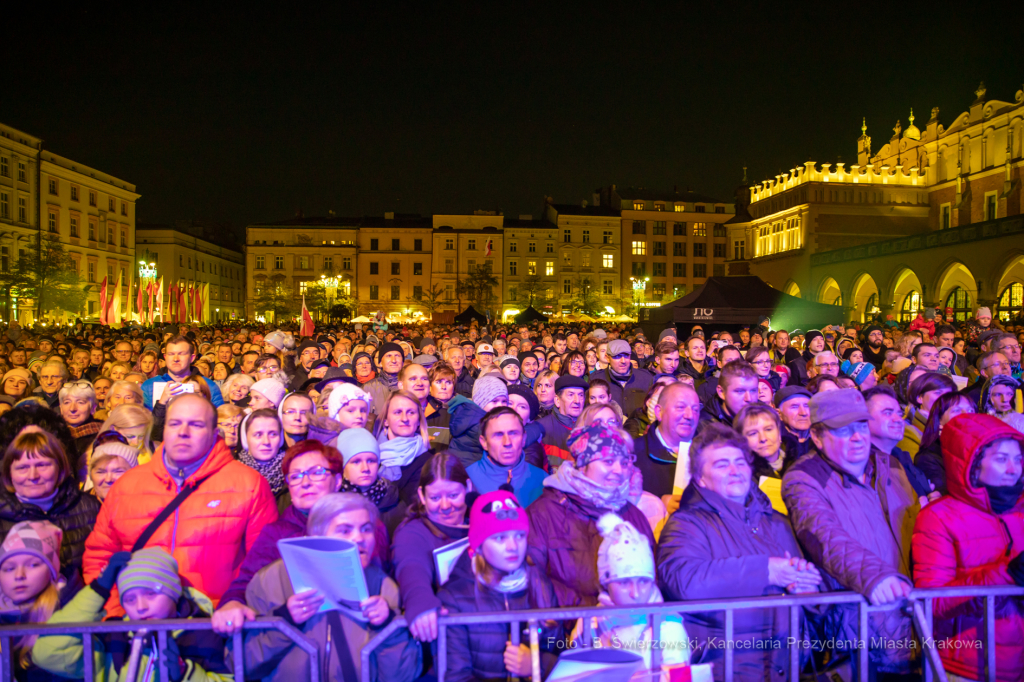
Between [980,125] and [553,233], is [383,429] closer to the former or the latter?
[980,125]

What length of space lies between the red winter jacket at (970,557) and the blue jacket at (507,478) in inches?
75.7

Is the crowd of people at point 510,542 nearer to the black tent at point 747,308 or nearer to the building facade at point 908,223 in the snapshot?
the black tent at point 747,308

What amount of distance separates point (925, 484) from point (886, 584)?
5.39ft

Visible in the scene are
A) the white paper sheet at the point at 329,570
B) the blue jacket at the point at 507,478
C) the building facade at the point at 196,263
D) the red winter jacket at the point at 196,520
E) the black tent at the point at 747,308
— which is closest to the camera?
the white paper sheet at the point at 329,570

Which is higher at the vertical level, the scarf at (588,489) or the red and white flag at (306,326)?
the red and white flag at (306,326)

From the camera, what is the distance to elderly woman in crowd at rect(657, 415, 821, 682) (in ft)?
9.11

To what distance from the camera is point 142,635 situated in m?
2.46

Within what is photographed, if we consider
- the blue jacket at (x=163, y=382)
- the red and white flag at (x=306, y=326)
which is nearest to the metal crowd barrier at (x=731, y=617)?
the blue jacket at (x=163, y=382)

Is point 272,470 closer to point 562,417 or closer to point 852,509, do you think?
point 562,417

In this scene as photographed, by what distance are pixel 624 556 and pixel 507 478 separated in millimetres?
1344

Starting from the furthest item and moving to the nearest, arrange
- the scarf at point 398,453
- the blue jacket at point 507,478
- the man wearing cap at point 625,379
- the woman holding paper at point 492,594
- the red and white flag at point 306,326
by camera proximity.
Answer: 1. the red and white flag at point 306,326
2. the man wearing cap at point 625,379
3. the scarf at point 398,453
4. the blue jacket at point 507,478
5. the woman holding paper at point 492,594

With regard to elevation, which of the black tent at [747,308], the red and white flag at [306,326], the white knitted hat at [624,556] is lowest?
the white knitted hat at [624,556]

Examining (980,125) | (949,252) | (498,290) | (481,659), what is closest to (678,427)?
(481,659)

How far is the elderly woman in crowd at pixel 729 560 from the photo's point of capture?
9.11 feet
